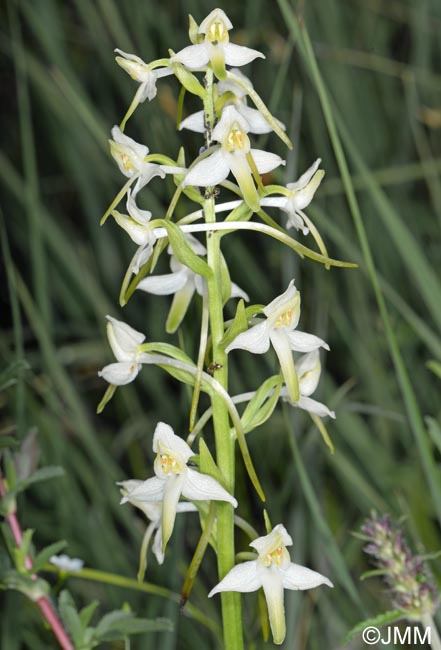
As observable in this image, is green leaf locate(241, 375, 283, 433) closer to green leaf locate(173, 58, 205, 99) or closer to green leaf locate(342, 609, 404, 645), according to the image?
green leaf locate(342, 609, 404, 645)

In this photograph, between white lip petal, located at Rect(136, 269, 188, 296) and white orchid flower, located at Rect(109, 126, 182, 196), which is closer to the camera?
white orchid flower, located at Rect(109, 126, 182, 196)

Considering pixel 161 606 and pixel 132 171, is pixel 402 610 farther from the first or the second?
pixel 161 606

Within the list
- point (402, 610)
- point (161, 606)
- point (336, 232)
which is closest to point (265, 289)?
point (336, 232)

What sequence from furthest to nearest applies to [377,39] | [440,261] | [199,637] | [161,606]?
[377,39] < [440,261] < [161,606] < [199,637]

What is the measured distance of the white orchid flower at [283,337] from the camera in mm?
1172

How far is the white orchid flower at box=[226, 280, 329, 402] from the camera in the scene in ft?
3.84

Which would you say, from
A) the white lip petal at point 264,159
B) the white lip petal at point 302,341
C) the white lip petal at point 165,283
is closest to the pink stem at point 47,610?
the white lip petal at point 165,283

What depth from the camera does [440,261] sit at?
2547 millimetres

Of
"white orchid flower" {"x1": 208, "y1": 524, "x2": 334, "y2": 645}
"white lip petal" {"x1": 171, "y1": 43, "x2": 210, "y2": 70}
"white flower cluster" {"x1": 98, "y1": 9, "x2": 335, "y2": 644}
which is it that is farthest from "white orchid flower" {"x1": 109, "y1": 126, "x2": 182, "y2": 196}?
"white orchid flower" {"x1": 208, "y1": 524, "x2": 334, "y2": 645}

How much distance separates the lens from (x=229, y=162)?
46.2 inches

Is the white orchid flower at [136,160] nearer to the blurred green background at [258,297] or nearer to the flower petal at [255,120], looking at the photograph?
the flower petal at [255,120]

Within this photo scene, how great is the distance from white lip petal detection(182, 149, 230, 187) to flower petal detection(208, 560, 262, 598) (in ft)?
1.53

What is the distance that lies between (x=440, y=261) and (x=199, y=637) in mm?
1275

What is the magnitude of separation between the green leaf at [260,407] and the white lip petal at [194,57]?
0.41 m
